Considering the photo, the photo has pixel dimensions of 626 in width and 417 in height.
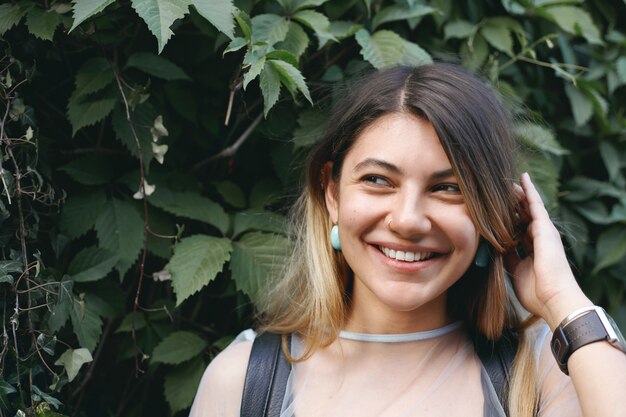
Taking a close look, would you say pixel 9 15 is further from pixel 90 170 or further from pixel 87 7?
pixel 90 170

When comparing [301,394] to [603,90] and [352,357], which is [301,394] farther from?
[603,90]

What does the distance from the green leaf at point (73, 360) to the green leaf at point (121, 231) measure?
0.22 meters

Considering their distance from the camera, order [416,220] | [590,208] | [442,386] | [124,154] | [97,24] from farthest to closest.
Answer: [590,208], [124,154], [97,24], [442,386], [416,220]

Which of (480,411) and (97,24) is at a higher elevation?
(97,24)

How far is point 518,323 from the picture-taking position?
1908 mm

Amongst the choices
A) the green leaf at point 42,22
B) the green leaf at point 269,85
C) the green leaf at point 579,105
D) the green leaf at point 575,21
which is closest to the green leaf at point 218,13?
the green leaf at point 269,85

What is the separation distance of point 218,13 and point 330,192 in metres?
0.52

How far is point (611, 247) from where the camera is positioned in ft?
8.09

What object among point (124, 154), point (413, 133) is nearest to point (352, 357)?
point (413, 133)

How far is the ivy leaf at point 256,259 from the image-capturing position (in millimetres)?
2031

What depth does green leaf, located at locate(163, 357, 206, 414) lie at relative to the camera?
207 centimetres

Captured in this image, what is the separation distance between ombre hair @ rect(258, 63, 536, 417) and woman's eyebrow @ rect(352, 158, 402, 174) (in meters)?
0.10

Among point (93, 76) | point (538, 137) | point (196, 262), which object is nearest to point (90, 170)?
point (93, 76)

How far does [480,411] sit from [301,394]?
1.33ft
